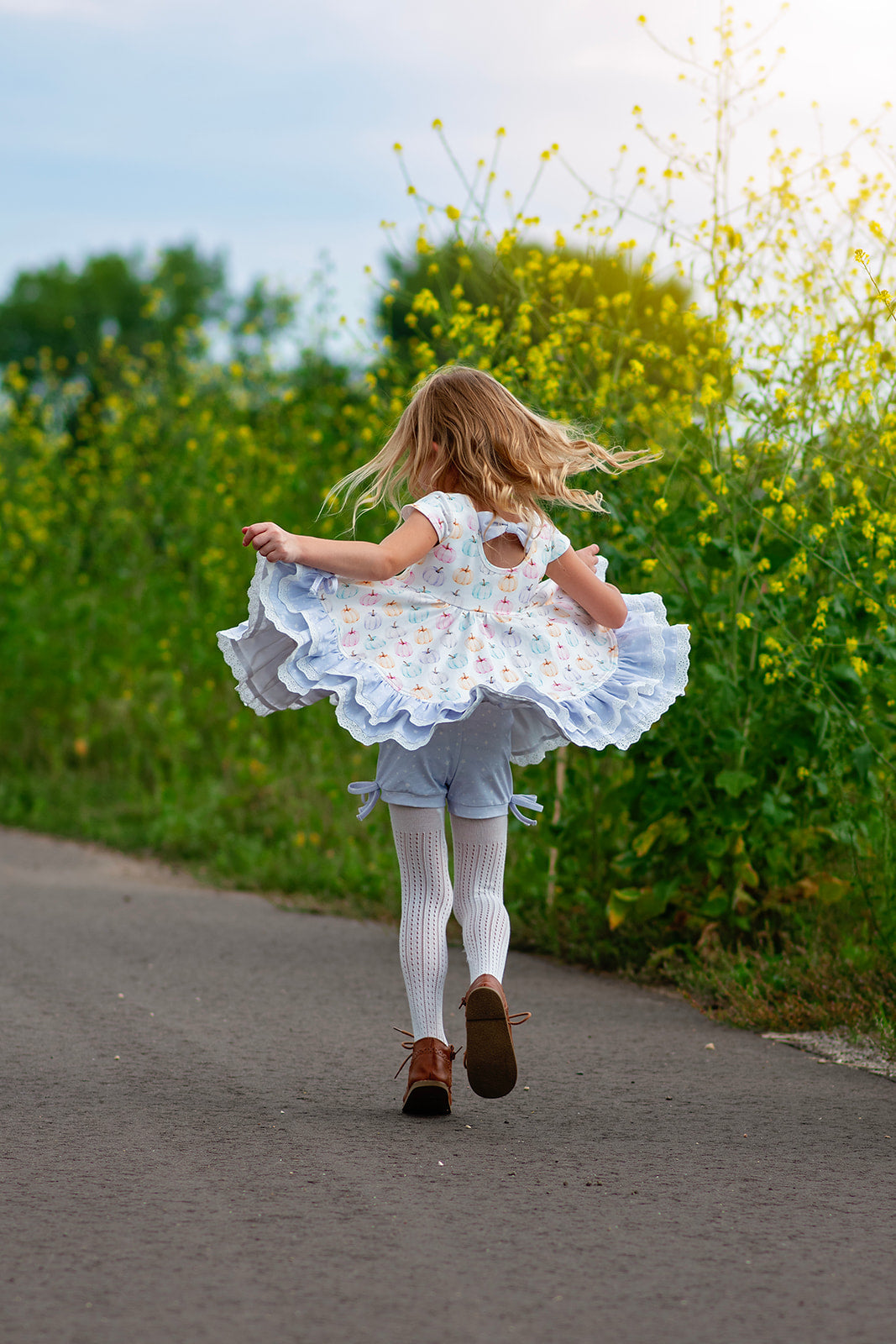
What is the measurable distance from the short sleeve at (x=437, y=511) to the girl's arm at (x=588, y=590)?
318mm

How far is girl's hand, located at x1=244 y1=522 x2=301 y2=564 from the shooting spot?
11.4ft

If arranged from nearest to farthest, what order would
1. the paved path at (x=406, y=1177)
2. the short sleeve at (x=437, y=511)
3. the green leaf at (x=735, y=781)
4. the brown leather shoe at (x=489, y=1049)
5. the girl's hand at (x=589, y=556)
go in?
the paved path at (x=406, y=1177) → the brown leather shoe at (x=489, y=1049) → the short sleeve at (x=437, y=511) → the girl's hand at (x=589, y=556) → the green leaf at (x=735, y=781)

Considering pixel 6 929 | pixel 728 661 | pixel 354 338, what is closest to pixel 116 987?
pixel 6 929

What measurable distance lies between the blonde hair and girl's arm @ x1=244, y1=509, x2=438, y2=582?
0.23 metres

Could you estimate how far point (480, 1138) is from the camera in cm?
348

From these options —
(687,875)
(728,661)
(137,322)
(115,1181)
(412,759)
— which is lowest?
(115,1181)

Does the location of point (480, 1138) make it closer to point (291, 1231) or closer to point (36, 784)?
point (291, 1231)

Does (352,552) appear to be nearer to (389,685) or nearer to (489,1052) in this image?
(389,685)

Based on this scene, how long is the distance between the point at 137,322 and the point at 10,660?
47.2m

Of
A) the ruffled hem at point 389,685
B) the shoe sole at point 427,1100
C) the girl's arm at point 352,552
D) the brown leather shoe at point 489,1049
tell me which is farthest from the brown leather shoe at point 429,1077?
the girl's arm at point 352,552

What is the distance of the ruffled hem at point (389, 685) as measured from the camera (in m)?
3.47

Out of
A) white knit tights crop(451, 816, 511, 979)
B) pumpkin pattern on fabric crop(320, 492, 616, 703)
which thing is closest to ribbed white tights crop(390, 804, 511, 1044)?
white knit tights crop(451, 816, 511, 979)

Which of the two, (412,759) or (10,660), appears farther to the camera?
(10,660)

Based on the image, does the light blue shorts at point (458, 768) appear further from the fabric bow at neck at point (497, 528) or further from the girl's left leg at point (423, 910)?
the fabric bow at neck at point (497, 528)
